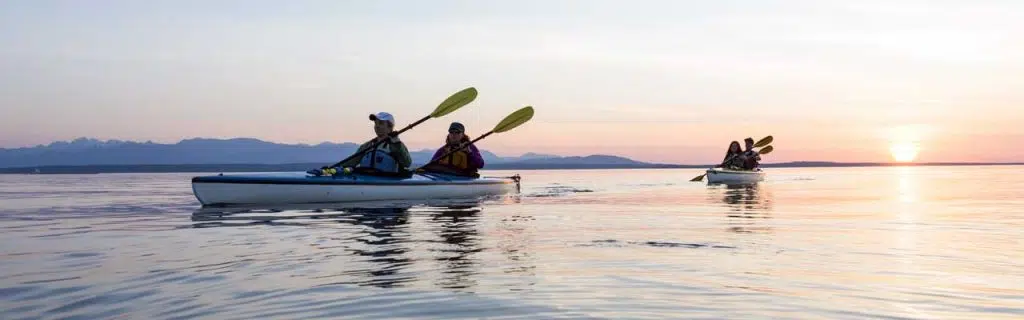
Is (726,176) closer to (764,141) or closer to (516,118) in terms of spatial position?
(764,141)

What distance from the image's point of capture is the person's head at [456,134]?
22.8 metres

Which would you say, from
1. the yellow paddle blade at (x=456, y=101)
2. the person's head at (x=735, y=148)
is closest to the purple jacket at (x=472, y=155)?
the yellow paddle blade at (x=456, y=101)

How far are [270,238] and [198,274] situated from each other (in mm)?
3436

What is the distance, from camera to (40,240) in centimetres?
1033

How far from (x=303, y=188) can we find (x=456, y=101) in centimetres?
539

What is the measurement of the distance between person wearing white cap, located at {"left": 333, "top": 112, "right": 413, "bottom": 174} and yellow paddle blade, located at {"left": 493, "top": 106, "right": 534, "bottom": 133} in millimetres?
5624

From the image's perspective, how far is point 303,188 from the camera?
18.1 meters

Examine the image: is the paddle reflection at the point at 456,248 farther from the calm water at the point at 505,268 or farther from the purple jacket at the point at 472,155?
the purple jacket at the point at 472,155

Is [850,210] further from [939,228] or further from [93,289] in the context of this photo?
[93,289]

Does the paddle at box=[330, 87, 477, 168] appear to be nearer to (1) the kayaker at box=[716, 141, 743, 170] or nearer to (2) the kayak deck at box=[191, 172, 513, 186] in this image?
(2) the kayak deck at box=[191, 172, 513, 186]

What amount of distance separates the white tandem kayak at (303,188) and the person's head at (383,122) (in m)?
0.97

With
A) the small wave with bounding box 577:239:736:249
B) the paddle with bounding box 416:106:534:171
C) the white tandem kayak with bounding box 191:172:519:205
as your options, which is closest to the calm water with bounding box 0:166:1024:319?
the small wave with bounding box 577:239:736:249

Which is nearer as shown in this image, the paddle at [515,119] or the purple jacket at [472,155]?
the purple jacket at [472,155]

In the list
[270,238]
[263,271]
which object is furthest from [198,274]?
[270,238]
